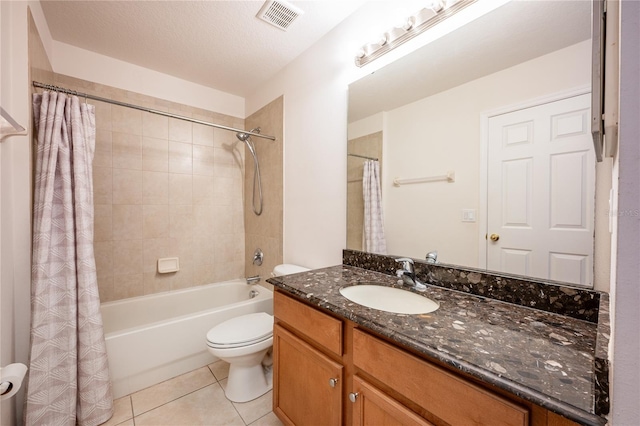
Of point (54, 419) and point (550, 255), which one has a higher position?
point (550, 255)

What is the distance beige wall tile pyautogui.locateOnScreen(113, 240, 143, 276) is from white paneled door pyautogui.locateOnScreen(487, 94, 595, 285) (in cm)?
256

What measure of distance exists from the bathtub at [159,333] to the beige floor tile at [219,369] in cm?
5

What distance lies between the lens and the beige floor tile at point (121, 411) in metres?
1.43

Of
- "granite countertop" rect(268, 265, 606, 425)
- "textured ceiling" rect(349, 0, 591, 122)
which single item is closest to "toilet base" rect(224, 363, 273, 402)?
"granite countertop" rect(268, 265, 606, 425)

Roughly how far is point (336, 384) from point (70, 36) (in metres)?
2.80

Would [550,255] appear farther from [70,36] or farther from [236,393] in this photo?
[70,36]

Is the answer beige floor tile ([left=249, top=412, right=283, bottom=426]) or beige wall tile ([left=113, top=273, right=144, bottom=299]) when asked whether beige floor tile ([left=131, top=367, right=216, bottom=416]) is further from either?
beige wall tile ([left=113, top=273, right=144, bottom=299])

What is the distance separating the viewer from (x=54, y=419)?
4.24 ft

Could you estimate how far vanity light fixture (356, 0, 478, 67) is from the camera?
1.11 m

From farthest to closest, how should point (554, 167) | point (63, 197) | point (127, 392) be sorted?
point (127, 392)
point (63, 197)
point (554, 167)

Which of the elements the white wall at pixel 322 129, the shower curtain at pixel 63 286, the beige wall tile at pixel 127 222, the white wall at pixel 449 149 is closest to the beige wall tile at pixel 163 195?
the beige wall tile at pixel 127 222

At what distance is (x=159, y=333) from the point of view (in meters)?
1.70

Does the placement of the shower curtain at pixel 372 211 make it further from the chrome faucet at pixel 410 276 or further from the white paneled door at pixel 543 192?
the white paneled door at pixel 543 192

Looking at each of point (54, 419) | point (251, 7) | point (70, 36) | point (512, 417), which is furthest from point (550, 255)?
point (70, 36)
